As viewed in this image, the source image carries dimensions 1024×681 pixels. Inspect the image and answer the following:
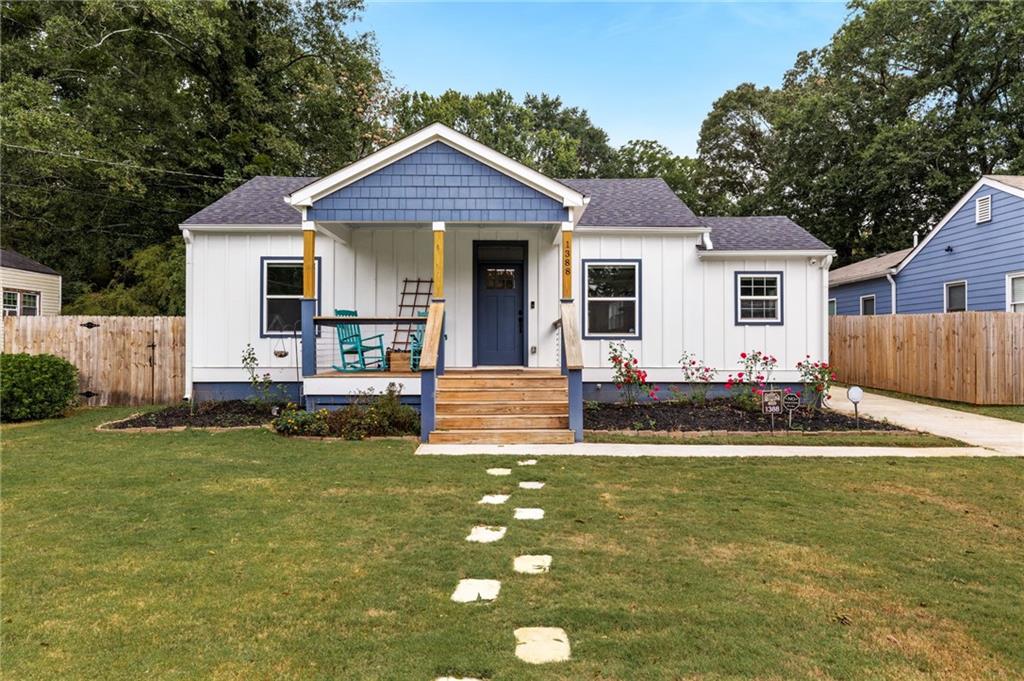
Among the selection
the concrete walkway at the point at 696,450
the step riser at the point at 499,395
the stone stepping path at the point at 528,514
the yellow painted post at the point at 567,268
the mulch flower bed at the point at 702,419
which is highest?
the yellow painted post at the point at 567,268

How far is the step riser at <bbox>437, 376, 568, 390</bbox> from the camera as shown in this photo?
7.98 metres

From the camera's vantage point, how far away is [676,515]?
4.16 meters

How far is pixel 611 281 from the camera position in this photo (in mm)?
10016

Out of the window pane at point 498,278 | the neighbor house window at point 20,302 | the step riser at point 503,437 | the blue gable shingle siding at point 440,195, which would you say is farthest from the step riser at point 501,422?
A: the neighbor house window at point 20,302

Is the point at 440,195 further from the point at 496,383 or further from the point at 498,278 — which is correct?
the point at 496,383

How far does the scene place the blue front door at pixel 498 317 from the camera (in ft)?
33.2

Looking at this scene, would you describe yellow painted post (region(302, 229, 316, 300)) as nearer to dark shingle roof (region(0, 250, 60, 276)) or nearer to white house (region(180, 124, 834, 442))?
white house (region(180, 124, 834, 442))

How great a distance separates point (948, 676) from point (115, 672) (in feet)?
10.8

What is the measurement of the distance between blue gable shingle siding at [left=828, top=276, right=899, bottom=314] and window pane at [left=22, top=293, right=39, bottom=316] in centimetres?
2667

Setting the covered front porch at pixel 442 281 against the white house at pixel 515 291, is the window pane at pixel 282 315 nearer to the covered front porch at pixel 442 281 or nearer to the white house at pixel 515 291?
the white house at pixel 515 291

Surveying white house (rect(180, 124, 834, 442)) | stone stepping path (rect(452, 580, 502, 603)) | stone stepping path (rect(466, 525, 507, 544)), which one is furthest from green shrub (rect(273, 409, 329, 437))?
stone stepping path (rect(452, 580, 502, 603))

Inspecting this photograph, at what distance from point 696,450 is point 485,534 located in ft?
11.8

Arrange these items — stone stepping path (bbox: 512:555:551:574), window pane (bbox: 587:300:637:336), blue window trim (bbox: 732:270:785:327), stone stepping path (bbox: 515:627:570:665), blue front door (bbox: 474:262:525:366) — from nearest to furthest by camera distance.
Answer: stone stepping path (bbox: 515:627:570:665) < stone stepping path (bbox: 512:555:551:574) < blue window trim (bbox: 732:270:785:327) < window pane (bbox: 587:300:637:336) < blue front door (bbox: 474:262:525:366)

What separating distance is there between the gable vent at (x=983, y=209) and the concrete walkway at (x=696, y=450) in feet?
29.3
